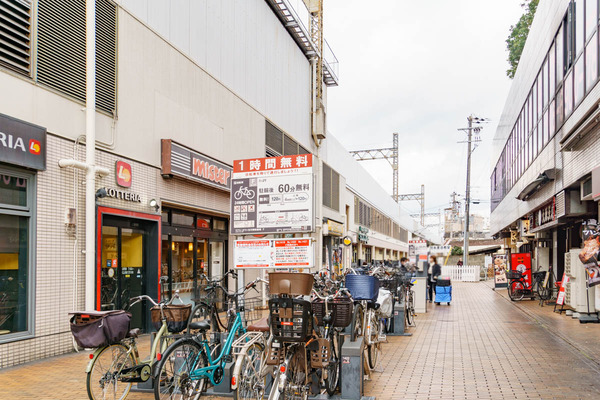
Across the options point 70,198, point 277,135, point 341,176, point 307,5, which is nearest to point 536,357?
point 70,198

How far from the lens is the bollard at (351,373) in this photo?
6.01m

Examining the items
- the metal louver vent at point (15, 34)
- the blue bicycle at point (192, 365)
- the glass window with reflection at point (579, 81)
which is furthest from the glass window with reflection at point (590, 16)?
the metal louver vent at point (15, 34)

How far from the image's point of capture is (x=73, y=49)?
9.02 metres

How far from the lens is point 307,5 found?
939 inches

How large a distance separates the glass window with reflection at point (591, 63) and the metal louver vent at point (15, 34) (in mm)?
10156

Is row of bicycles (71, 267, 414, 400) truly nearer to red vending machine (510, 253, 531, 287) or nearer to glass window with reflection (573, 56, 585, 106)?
glass window with reflection (573, 56, 585, 106)

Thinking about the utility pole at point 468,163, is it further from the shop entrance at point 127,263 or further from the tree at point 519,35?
the shop entrance at point 127,263

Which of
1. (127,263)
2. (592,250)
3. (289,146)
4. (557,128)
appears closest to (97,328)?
(127,263)

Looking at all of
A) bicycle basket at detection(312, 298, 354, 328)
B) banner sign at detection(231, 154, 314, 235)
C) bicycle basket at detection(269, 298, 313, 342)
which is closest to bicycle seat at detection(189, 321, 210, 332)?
bicycle basket at detection(269, 298, 313, 342)

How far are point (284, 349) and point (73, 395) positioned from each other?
9.00ft

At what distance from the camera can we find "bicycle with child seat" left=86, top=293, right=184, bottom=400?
5.30 meters

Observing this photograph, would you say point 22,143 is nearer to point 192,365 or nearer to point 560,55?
point 192,365

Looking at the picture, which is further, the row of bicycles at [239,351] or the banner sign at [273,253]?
the banner sign at [273,253]

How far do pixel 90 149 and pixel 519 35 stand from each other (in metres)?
35.6
